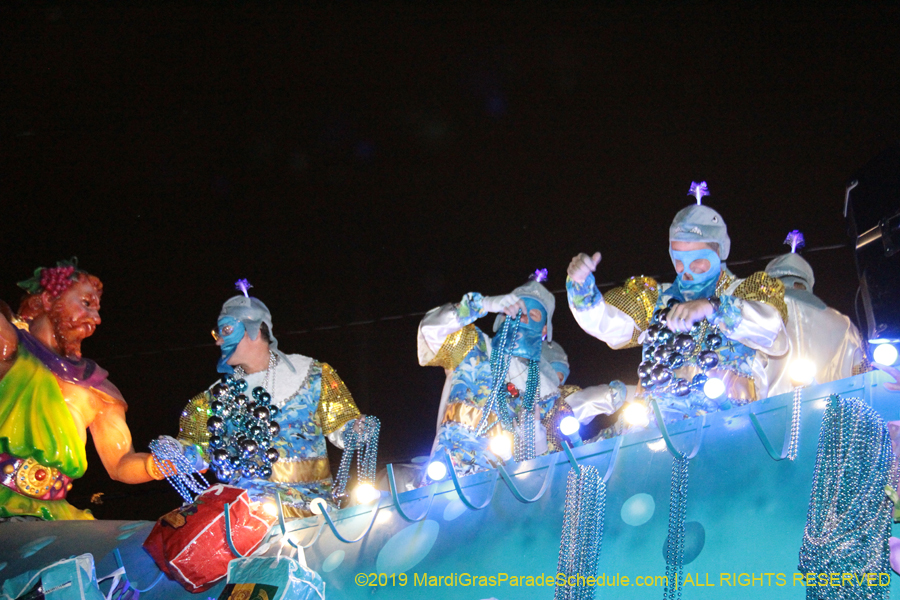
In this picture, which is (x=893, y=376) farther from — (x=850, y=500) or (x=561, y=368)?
(x=561, y=368)

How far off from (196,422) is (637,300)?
161 cm

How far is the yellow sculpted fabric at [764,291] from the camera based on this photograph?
2.12 m

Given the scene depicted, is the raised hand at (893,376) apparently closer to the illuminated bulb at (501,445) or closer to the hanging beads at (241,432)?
the illuminated bulb at (501,445)

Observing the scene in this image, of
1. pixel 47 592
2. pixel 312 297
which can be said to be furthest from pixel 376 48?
pixel 47 592

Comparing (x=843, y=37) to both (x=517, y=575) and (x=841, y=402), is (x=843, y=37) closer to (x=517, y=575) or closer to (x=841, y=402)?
(x=841, y=402)

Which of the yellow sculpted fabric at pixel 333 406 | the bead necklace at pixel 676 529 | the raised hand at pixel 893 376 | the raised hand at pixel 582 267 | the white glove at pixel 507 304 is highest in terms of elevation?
the white glove at pixel 507 304

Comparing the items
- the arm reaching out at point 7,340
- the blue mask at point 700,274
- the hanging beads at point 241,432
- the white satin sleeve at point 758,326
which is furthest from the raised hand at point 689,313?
the arm reaching out at point 7,340

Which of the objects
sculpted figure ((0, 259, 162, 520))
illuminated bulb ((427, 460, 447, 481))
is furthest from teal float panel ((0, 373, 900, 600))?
sculpted figure ((0, 259, 162, 520))

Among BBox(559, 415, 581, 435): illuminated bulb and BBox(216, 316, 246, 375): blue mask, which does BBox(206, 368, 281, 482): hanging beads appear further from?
BBox(559, 415, 581, 435): illuminated bulb

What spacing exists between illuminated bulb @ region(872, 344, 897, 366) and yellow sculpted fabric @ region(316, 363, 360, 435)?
1.84 m

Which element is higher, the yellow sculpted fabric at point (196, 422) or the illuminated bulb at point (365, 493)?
the yellow sculpted fabric at point (196, 422)

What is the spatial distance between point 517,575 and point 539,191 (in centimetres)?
282

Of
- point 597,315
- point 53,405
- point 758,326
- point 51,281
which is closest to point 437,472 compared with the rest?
point 597,315

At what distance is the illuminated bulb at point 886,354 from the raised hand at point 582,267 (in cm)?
85
